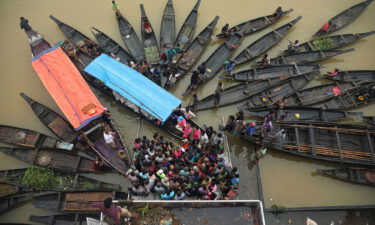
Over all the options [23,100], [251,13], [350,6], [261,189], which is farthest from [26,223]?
[350,6]

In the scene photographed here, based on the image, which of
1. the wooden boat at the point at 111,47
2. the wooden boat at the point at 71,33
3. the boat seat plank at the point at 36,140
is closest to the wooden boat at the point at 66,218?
the boat seat plank at the point at 36,140

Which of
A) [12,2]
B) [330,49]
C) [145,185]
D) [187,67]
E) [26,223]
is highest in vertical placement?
[12,2]

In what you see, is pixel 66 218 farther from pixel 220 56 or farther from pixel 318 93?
pixel 318 93

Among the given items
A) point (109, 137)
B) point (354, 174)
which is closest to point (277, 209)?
point (354, 174)

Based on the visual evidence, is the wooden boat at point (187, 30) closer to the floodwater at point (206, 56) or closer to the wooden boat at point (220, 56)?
the floodwater at point (206, 56)

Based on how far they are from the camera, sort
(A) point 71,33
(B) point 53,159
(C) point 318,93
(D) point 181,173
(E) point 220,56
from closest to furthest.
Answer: (D) point 181,173
(B) point 53,159
(C) point 318,93
(E) point 220,56
(A) point 71,33

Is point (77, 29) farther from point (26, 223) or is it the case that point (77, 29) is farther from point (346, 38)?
point (346, 38)

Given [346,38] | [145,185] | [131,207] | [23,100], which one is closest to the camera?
[131,207]
